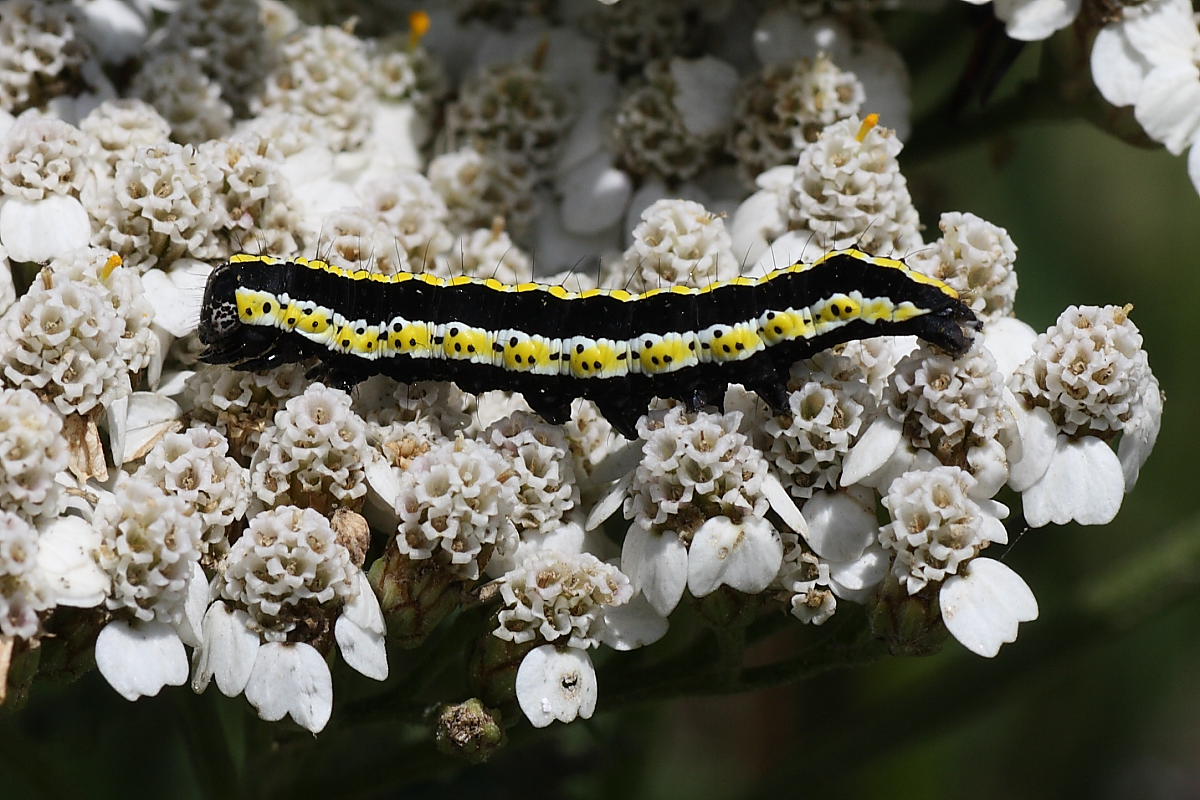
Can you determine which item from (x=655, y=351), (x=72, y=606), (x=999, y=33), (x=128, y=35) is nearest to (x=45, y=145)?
(x=128, y=35)

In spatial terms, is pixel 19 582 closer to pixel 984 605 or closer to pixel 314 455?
pixel 314 455

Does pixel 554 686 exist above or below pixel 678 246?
below

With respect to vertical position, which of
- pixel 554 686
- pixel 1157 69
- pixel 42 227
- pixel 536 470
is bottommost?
pixel 554 686

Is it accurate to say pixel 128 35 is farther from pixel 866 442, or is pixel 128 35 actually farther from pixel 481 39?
pixel 866 442

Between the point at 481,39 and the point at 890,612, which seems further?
the point at 481,39

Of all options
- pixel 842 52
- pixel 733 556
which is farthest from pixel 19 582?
pixel 842 52

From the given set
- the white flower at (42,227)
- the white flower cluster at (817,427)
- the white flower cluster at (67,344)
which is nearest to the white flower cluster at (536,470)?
the white flower cluster at (817,427)
